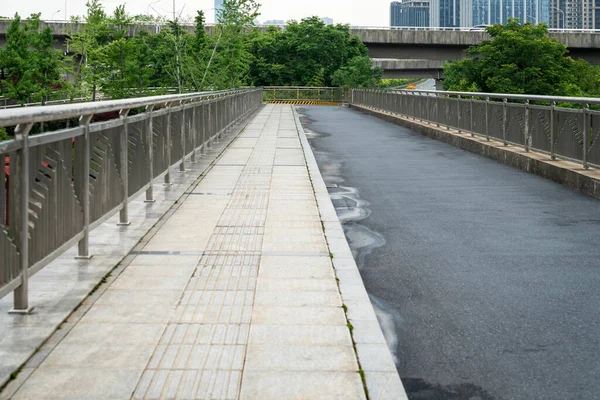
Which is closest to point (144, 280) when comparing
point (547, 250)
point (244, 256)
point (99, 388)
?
point (244, 256)

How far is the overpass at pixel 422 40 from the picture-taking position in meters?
80.9

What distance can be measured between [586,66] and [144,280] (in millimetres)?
88920

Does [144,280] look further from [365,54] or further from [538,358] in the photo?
[365,54]

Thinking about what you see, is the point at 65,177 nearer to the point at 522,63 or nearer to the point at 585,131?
the point at 585,131

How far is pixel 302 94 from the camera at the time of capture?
8669cm

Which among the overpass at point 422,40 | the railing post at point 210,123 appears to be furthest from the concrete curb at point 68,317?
the overpass at point 422,40

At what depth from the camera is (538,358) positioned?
5293 millimetres

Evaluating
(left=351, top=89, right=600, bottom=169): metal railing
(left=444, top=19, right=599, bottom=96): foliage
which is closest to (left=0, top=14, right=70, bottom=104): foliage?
(left=444, top=19, right=599, bottom=96): foliage

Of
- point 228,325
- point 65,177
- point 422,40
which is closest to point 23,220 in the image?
point 65,177

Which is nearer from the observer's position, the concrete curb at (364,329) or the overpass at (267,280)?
the concrete curb at (364,329)

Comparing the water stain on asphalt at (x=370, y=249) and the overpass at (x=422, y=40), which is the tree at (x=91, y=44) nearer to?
the overpass at (x=422, y=40)

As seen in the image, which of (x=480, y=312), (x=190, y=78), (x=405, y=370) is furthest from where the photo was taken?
(x=190, y=78)

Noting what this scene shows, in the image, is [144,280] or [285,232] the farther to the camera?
[285,232]

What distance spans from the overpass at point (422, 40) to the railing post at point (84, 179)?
7234 centimetres
